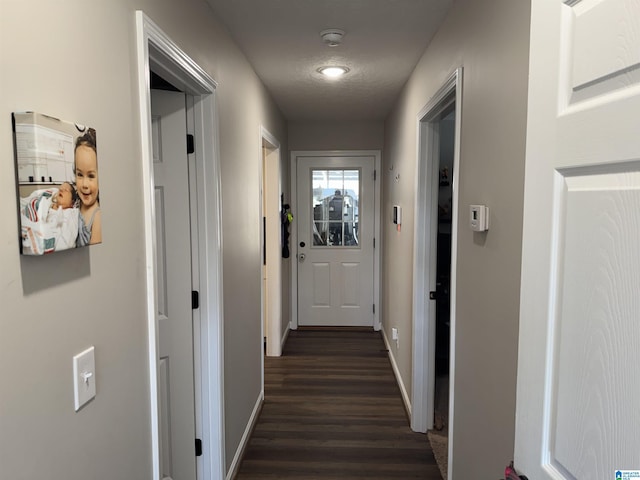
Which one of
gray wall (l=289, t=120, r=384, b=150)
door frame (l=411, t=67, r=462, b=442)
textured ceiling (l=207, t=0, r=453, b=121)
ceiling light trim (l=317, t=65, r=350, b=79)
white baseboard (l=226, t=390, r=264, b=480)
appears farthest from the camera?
gray wall (l=289, t=120, r=384, b=150)

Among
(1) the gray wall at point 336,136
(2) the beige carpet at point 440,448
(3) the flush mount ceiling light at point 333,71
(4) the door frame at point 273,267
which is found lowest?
(2) the beige carpet at point 440,448

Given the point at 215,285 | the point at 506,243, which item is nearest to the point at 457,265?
the point at 506,243

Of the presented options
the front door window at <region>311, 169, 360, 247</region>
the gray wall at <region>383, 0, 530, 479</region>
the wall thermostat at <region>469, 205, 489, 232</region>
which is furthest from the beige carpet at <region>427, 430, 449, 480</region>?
the front door window at <region>311, 169, 360, 247</region>

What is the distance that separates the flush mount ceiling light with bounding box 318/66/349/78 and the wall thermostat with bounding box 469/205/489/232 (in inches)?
66.1

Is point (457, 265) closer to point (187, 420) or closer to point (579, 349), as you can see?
point (579, 349)

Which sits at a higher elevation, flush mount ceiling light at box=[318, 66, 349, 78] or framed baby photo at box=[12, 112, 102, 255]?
flush mount ceiling light at box=[318, 66, 349, 78]

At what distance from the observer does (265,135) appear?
130 inches

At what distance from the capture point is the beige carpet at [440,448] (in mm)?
2425

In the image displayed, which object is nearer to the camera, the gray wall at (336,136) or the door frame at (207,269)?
the door frame at (207,269)

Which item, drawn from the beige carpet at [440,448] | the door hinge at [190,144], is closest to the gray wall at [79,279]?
the door hinge at [190,144]

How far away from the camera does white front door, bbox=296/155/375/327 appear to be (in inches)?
193

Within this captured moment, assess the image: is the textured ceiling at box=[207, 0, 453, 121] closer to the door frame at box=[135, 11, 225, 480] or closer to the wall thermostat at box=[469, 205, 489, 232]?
the door frame at box=[135, 11, 225, 480]

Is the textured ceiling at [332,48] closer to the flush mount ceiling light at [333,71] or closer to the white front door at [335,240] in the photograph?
the flush mount ceiling light at [333,71]

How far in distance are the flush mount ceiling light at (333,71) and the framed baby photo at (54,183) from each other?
2.14 meters
